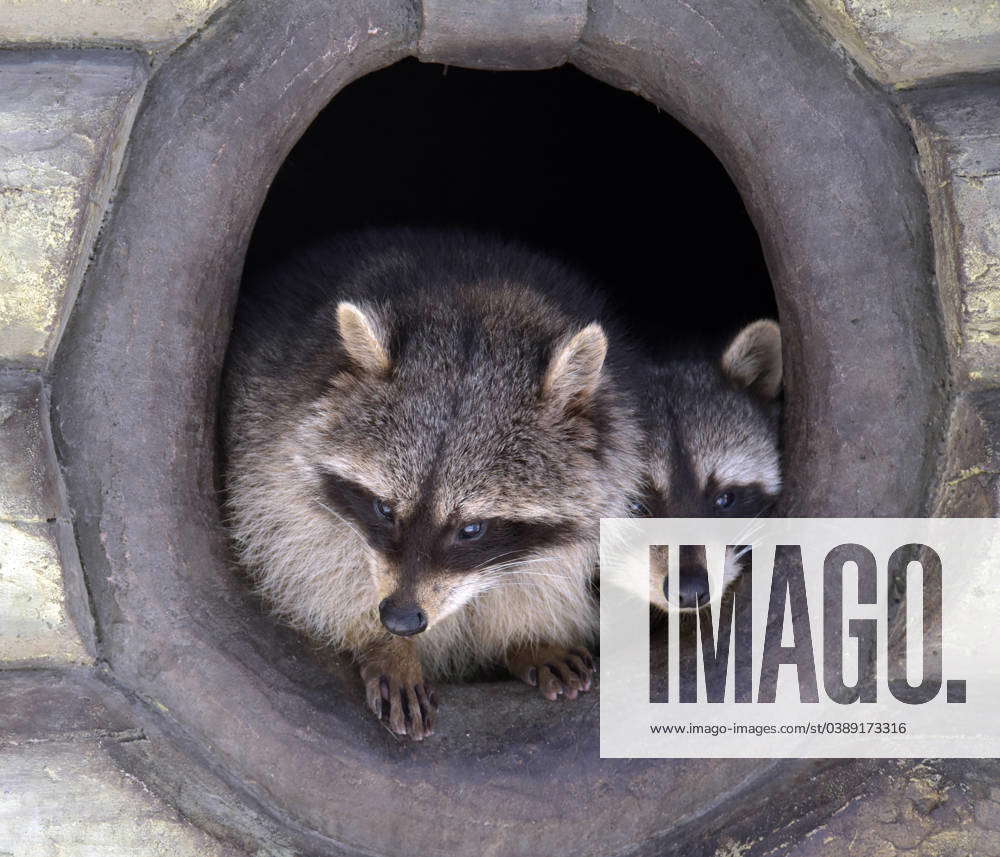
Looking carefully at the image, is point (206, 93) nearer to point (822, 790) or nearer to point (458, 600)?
point (458, 600)

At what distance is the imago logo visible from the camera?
2514 millimetres

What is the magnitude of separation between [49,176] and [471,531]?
120 cm

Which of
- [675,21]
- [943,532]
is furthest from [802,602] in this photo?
[675,21]

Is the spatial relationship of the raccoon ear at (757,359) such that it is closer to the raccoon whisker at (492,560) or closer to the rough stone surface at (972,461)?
the rough stone surface at (972,461)

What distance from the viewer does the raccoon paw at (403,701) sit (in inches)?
101

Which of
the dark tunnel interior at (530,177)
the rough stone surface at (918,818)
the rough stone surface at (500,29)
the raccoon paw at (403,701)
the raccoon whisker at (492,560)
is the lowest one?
the rough stone surface at (918,818)

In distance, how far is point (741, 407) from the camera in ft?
9.90

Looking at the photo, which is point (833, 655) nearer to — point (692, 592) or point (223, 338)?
point (692, 592)

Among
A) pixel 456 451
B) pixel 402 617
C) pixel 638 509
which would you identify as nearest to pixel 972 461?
pixel 638 509

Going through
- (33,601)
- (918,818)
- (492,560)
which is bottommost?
(918,818)

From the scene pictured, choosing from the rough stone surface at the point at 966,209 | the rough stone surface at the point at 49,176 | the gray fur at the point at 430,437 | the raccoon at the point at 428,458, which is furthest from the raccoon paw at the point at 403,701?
the rough stone surface at the point at 966,209

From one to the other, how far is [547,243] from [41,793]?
314cm

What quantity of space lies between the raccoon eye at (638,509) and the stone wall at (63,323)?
2.44 feet

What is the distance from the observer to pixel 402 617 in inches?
93.0
